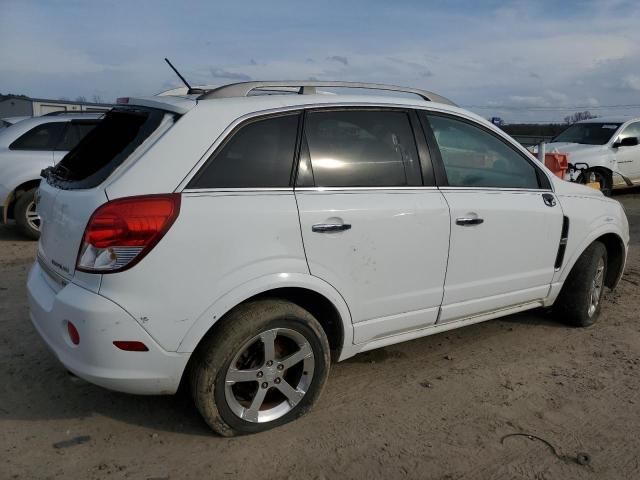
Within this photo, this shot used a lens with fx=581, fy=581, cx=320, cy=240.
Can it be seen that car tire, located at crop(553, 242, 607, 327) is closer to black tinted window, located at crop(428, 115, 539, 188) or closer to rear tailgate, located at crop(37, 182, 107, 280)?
black tinted window, located at crop(428, 115, 539, 188)

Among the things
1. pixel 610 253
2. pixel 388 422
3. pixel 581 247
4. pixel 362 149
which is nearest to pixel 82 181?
pixel 362 149

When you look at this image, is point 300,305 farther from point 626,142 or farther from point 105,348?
point 626,142

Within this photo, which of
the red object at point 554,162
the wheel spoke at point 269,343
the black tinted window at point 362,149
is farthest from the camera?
the red object at point 554,162

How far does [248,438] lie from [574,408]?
1898 mm

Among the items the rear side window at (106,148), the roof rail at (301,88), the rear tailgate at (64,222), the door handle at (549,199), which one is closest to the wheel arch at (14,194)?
the rear side window at (106,148)

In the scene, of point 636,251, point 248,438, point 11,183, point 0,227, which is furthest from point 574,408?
point 0,227

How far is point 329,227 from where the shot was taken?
9.84ft

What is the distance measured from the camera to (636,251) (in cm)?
731

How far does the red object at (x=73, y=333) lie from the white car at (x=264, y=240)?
0.02 meters

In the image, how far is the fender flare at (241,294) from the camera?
2707mm

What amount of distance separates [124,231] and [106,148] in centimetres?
68

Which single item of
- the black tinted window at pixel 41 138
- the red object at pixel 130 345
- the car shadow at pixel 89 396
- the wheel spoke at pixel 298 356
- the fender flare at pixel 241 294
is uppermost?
Result: the black tinted window at pixel 41 138

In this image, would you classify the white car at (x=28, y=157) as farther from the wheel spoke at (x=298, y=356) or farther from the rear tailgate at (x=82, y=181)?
the wheel spoke at (x=298, y=356)

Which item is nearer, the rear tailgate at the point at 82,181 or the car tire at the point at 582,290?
the rear tailgate at the point at 82,181
